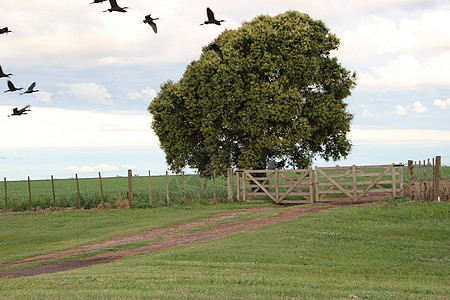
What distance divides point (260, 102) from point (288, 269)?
20459 millimetres

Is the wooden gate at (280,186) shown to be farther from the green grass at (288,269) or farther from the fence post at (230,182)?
the green grass at (288,269)

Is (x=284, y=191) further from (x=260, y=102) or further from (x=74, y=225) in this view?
(x=74, y=225)

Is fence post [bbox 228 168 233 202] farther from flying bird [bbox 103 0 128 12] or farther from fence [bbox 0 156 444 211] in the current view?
flying bird [bbox 103 0 128 12]

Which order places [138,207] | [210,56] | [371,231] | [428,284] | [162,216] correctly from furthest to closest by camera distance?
[210,56] < [138,207] < [162,216] < [371,231] < [428,284]

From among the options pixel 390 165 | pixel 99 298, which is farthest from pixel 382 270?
pixel 390 165

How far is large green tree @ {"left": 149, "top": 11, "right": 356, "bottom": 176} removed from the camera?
103ft

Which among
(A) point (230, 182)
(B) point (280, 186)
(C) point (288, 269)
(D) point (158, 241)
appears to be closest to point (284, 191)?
(B) point (280, 186)

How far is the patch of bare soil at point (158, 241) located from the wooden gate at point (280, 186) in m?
5.35

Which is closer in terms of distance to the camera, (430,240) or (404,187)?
(430,240)

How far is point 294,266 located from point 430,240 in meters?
6.54

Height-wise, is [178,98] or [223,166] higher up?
[178,98]

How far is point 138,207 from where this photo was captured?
98.9 feet

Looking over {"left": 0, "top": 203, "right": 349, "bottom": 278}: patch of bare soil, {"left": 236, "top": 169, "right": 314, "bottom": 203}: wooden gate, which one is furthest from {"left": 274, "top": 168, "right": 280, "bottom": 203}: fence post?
{"left": 0, "top": 203, "right": 349, "bottom": 278}: patch of bare soil

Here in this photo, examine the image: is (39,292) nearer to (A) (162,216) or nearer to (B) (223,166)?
(A) (162,216)
